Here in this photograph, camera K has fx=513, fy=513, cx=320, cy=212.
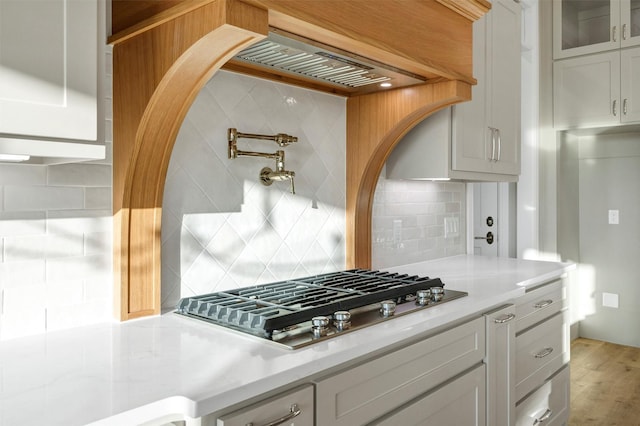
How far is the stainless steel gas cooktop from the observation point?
1.36m

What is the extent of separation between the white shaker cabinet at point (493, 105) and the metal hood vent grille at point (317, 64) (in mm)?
477

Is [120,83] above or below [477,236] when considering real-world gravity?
above

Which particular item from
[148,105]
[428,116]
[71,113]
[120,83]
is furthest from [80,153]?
[428,116]

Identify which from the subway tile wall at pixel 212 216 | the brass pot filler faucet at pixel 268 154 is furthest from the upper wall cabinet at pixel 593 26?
the brass pot filler faucet at pixel 268 154

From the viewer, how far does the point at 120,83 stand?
1.47 m

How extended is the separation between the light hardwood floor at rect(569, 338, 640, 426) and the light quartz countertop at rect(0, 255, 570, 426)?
2.01 metres

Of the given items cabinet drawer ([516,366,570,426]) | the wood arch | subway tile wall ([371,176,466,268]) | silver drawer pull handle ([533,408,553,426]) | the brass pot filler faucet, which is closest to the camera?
the brass pot filler faucet

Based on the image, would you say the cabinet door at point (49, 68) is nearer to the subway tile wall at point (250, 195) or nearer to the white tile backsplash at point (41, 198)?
the white tile backsplash at point (41, 198)

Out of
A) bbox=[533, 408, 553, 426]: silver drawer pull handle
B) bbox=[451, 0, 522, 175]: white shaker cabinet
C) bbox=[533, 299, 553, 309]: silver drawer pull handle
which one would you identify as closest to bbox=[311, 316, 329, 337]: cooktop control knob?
bbox=[451, 0, 522, 175]: white shaker cabinet

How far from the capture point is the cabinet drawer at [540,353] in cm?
226

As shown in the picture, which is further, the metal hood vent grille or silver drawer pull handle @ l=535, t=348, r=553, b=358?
silver drawer pull handle @ l=535, t=348, r=553, b=358

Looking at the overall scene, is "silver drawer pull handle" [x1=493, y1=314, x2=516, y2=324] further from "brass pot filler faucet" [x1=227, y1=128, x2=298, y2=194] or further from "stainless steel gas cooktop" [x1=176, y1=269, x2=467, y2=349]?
"brass pot filler faucet" [x1=227, y1=128, x2=298, y2=194]

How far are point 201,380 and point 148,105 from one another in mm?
746

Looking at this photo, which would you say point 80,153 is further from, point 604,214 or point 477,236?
point 604,214
